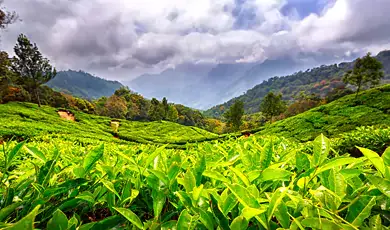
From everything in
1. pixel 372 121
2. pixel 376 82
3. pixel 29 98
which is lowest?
pixel 372 121

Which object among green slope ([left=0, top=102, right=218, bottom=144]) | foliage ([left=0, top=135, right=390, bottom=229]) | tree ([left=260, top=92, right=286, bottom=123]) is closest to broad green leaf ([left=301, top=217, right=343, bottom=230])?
foliage ([left=0, top=135, right=390, bottom=229])

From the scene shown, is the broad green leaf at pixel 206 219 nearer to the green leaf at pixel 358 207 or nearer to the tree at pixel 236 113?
the green leaf at pixel 358 207

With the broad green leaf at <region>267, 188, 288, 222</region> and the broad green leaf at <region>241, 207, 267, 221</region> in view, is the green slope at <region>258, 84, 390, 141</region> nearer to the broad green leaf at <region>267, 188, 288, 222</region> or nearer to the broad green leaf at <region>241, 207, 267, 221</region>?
the broad green leaf at <region>267, 188, 288, 222</region>

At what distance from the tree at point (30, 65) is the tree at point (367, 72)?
39043 mm

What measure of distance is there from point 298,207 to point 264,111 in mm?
43641

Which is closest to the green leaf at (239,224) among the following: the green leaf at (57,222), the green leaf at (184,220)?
the green leaf at (184,220)

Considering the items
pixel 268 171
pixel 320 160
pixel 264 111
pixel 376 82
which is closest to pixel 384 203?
pixel 320 160

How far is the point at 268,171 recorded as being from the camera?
31.9 inches

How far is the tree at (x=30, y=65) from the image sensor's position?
102 feet

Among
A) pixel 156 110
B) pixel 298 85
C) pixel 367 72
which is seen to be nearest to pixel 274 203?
pixel 367 72

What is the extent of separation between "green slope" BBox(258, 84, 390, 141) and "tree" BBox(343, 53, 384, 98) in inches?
178

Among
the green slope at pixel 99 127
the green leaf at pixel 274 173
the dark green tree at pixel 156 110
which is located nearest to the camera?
the green leaf at pixel 274 173

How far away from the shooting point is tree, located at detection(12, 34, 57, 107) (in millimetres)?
31219

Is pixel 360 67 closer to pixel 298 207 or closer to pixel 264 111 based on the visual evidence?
pixel 264 111
